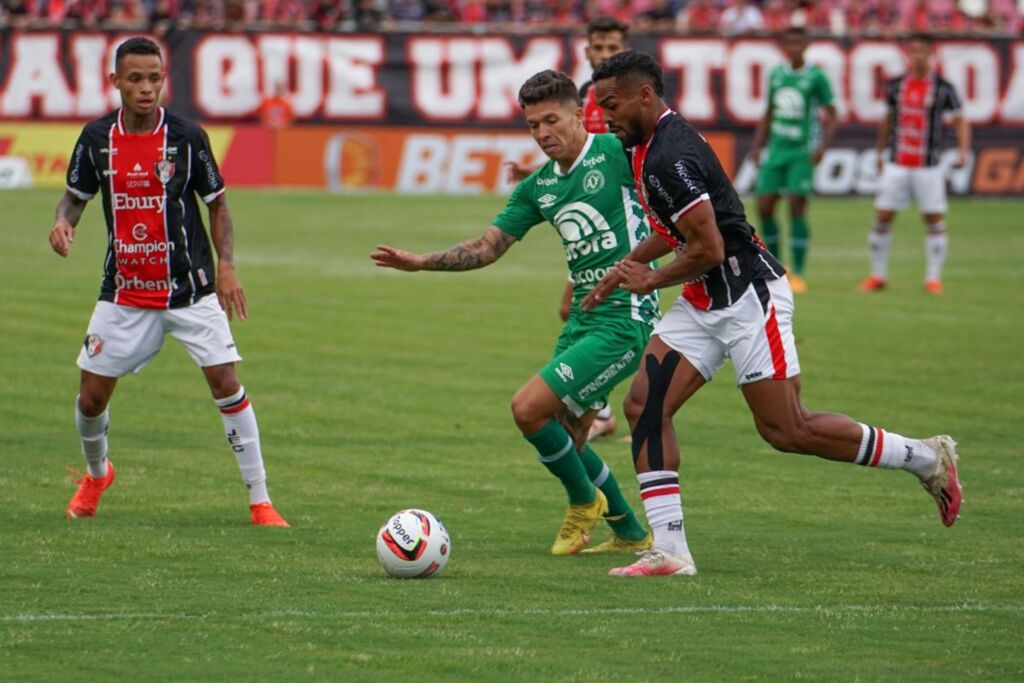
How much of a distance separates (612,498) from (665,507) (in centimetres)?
88

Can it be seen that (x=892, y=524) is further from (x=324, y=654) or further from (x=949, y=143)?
(x=949, y=143)

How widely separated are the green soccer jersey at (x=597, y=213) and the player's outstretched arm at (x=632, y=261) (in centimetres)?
38

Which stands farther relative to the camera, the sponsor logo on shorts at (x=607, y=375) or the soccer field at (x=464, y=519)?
the sponsor logo on shorts at (x=607, y=375)

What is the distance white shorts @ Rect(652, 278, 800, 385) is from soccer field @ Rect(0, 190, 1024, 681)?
96cm

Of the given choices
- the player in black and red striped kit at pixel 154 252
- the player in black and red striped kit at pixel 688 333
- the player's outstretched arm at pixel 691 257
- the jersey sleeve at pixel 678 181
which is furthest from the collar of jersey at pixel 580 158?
the player in black and red striped kit at pixel 154 252

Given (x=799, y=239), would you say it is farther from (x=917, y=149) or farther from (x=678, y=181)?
(x=678, y=181)

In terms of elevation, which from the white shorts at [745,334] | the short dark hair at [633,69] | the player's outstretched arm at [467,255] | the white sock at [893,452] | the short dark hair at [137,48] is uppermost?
the short dark hair at [633,69]

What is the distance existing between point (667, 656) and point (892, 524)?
3.44 m

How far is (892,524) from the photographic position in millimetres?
9922

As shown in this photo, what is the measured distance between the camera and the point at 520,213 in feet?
29.9

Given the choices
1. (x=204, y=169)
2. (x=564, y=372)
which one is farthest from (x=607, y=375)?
(x=204, y=169)

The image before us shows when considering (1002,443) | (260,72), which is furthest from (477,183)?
(1002,443)

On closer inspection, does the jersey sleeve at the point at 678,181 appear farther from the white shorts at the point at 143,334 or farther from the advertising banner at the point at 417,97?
the advertising banner at the point at 417,97

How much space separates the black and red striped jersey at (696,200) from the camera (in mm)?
8039
